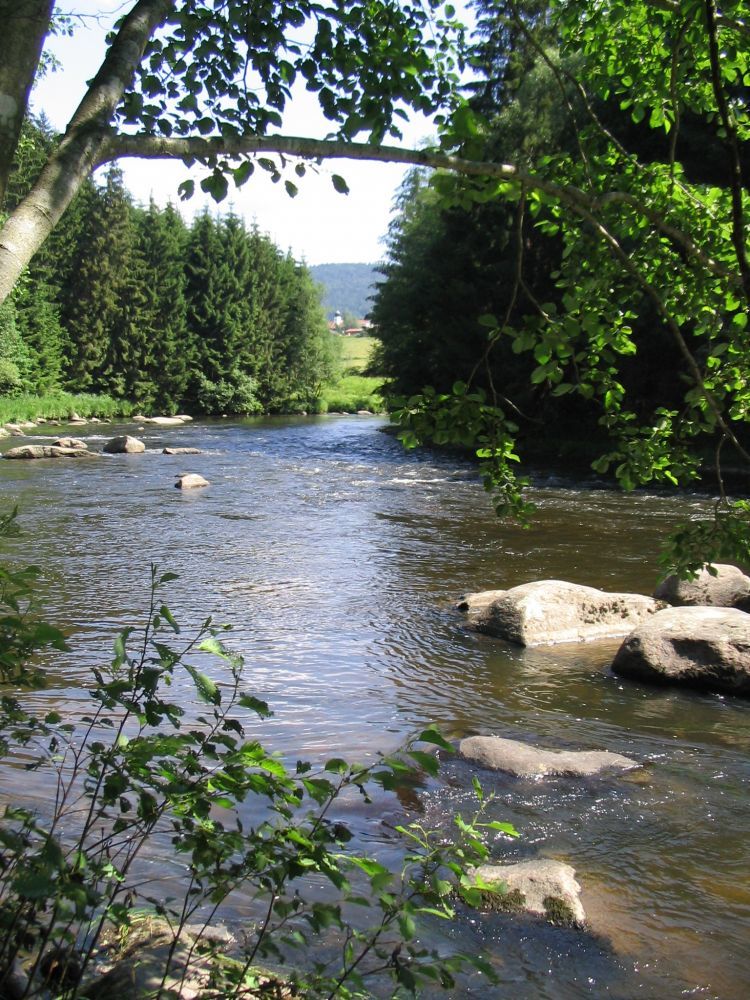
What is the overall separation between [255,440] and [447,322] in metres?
8.68

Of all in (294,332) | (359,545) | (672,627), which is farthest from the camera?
(294,332)

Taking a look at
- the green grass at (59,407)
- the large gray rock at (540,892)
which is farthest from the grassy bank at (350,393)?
the large gray rock at (540,892)

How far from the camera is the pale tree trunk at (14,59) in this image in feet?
6.78

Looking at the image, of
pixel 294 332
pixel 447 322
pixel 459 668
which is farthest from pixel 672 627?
pixel 294 332

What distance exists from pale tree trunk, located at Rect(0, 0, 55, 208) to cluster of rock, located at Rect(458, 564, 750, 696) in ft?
22.9

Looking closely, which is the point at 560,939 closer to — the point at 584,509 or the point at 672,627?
the point at 672,627

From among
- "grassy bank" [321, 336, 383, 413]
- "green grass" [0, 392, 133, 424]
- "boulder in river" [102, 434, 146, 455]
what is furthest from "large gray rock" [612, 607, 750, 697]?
"grassy bank" [321, 336, 383, 413]

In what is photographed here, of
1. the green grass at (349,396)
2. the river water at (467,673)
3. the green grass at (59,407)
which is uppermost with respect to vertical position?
the green grass at (349,396)

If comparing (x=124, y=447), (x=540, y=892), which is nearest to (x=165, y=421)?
(x=124, y=447)

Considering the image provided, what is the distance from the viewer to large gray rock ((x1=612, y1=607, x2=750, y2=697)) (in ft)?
25.1

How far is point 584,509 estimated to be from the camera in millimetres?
17953

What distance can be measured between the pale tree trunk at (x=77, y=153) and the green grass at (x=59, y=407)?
3837cm

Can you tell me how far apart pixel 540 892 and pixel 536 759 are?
67.3 inches

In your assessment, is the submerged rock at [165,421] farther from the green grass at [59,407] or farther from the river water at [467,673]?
the river water at [467,673]
